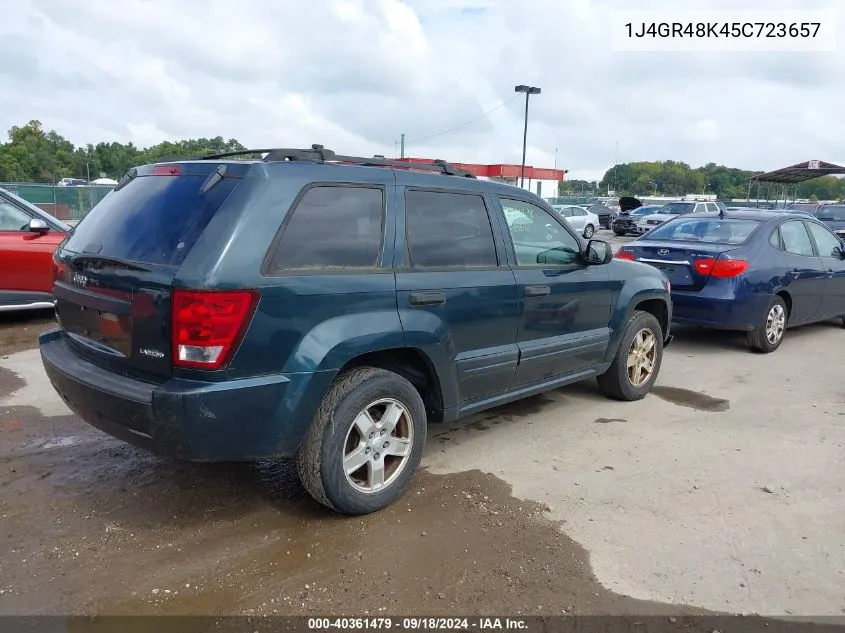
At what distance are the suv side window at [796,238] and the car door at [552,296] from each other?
3.90 metres

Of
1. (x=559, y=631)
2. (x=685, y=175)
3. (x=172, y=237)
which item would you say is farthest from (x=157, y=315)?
(x=685, y=175)

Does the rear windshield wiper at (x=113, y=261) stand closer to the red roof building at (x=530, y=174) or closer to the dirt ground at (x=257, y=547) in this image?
the dirt ground at (x=257, y=547)

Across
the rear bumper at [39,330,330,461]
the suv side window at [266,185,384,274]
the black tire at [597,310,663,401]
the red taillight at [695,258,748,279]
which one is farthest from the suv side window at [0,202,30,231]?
the red taillight at [695,258,748,279]

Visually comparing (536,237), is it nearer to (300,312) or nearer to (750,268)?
(300,312)

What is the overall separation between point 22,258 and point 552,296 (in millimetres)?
6331

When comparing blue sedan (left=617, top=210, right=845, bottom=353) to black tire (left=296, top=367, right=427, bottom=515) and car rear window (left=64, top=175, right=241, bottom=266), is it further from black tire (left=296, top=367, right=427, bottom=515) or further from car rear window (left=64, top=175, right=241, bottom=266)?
car rear window (left=64, top=175, right=241, bottom=266)

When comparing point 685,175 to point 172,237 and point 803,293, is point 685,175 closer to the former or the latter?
point 803,293

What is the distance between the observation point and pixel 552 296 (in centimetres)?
457

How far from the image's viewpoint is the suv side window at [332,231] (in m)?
3.21

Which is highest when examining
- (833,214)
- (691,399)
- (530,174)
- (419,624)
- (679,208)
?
(530,174)

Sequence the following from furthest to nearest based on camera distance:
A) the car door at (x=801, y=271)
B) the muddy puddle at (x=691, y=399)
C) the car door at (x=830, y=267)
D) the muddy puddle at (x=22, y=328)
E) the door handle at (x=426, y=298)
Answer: the car door at (x=830, y=267)
the car door at (x=801, y=271)
the muddy puddle at (x=22, y=328)
the muddy puddle at (x=691, y=399)
the door handle at (x=426, y=298)

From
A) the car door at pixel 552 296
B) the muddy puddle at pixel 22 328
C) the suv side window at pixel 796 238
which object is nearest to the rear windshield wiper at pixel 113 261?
the car door at pixel 552 296

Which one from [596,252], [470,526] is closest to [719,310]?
[596,252]

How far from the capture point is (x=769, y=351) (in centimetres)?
758
